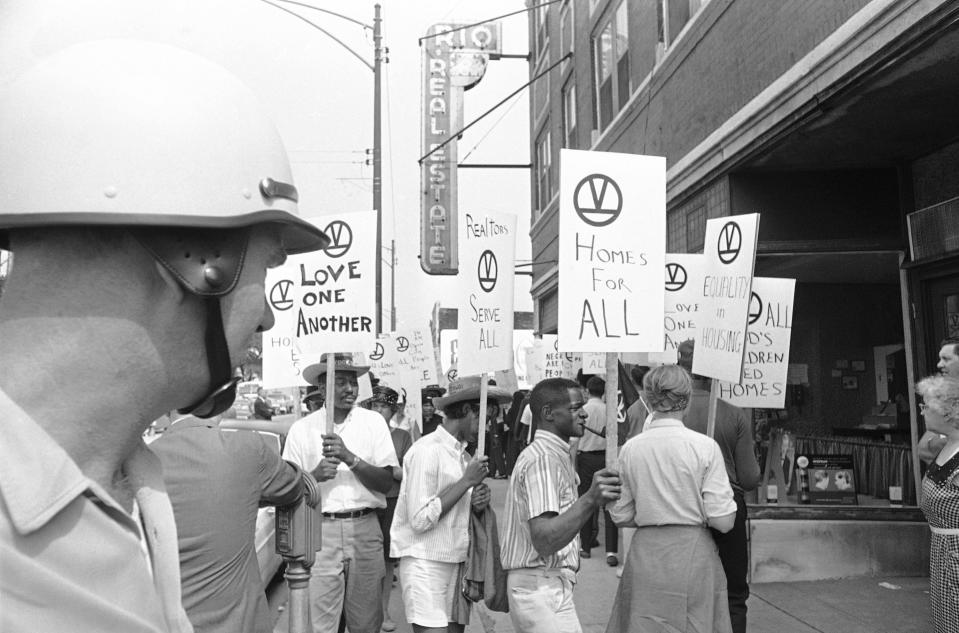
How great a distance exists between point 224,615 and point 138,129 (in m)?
2.99

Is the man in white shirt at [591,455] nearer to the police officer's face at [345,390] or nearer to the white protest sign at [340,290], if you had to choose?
the police officer's face at [345,390]

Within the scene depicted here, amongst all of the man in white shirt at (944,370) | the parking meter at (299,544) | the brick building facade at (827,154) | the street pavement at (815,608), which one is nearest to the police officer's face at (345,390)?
the street pavement at (815,608)

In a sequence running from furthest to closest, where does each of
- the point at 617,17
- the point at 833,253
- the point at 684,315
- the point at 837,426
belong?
the point at 617,17 < the point at 837,426 < the point at 833,253 < the point at 684,315

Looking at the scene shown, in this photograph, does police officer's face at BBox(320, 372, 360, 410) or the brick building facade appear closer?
police officer's face at BBox(320, 372, 360, 410)

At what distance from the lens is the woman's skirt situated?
444 centimetres

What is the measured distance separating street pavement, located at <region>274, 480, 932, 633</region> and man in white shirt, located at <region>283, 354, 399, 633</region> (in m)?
1.49

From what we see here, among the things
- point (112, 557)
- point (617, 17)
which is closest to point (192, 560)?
point (112, 557)

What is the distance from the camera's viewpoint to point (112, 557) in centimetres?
101

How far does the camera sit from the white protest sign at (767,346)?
7.66 m

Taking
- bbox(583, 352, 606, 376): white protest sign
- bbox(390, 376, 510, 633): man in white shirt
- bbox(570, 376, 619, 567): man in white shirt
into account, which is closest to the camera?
bbox(390, 376, 510, 633): man in white shirt

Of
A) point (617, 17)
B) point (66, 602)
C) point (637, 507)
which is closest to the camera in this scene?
point (66, 602)

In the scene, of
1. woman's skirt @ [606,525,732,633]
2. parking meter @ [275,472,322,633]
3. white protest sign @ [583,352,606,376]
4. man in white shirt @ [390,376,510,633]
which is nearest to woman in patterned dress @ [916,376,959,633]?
woman's skirt @ [606,525,732,633]

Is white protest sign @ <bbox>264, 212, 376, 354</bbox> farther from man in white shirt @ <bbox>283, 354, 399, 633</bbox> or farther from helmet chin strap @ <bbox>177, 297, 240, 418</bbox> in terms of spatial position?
helmet chin strap @ <bbox>177, 297, 240, 418</bbox>

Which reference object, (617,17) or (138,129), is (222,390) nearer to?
(138,129)
